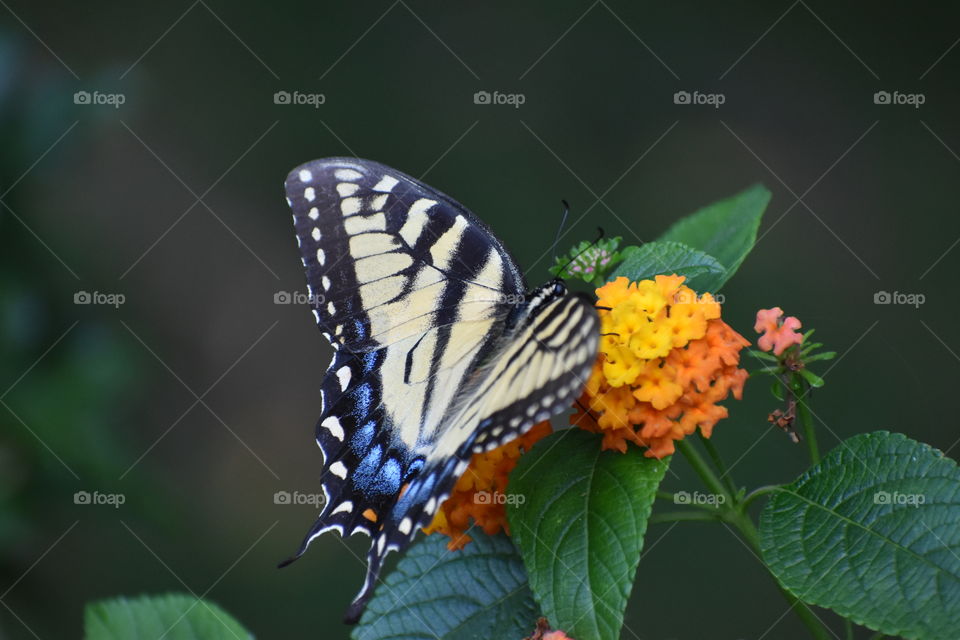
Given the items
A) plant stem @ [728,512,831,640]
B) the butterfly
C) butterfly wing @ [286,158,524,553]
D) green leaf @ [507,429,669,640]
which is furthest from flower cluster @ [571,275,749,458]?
butterfly wing @ [286,158,524,553]

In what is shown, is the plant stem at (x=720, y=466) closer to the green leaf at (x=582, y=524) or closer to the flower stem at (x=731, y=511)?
the flower stem at (x=731, y=511)

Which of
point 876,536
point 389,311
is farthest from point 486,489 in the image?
point 876,536

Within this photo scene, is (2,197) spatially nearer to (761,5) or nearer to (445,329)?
(445,329)

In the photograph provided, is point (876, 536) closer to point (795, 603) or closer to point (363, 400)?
point (795, 603)

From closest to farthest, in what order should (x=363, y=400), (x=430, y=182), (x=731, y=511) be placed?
(x=731, y=511), (x=363, y=400), (x=430, y=182)

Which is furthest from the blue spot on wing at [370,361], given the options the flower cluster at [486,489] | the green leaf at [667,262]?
the green leaf at [667,262]

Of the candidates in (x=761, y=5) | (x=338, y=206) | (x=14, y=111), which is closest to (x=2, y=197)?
(x=14, y=111)
